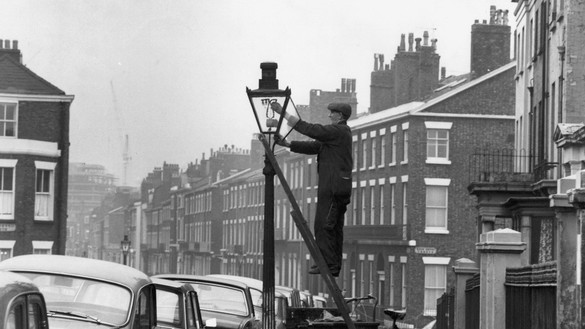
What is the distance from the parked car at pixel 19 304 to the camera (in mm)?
6730

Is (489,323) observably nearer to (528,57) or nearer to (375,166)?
(528,57)

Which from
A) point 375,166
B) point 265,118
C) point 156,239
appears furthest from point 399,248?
point 156,239

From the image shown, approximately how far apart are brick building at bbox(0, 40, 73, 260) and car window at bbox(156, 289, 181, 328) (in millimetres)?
35989

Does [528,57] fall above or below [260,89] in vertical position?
above

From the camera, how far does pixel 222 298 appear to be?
609 inches

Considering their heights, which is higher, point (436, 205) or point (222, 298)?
point (436, 205)

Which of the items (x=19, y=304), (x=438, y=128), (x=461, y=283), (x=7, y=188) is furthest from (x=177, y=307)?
(x=438, y=128)

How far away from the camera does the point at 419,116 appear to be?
53188mm

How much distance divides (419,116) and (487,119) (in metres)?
2.94

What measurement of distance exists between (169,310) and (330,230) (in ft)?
9.37

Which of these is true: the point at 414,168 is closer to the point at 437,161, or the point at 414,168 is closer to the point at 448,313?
the point at 437,161

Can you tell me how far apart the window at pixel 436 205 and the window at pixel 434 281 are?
4.44 ft

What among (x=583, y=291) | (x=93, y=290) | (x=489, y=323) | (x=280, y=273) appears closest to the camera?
(x=583, y=291)

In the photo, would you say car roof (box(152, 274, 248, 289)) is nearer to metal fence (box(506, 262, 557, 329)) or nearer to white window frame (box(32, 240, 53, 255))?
metal fence (box(506, 262, 557, 329))
